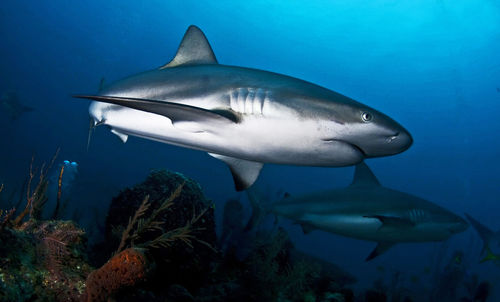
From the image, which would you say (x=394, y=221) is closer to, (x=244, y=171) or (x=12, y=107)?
(x=244, y=171)

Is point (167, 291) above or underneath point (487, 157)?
underneath

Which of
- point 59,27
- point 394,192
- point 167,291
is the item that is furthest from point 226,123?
point 59,27

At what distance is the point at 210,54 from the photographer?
3701 mm

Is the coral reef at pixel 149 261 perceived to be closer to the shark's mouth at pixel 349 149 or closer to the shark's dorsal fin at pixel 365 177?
the shark's mouth at pixel 349 149

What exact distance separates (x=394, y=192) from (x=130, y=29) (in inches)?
2973

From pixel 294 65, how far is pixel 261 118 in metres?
74.2

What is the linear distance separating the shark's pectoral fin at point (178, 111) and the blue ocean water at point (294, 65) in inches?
2047

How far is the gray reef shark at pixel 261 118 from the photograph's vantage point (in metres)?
2.03

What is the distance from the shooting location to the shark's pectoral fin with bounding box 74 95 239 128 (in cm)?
197

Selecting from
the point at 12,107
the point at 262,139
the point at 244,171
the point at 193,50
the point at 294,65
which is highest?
the point at 294,65

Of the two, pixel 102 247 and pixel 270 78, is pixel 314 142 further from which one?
pixel 102 247

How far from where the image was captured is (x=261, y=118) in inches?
87.0

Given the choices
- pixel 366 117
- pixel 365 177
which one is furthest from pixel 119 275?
pixel 365 177

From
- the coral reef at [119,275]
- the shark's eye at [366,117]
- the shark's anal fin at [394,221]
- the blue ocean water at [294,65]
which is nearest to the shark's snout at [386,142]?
the shark's eye at [366,117]
